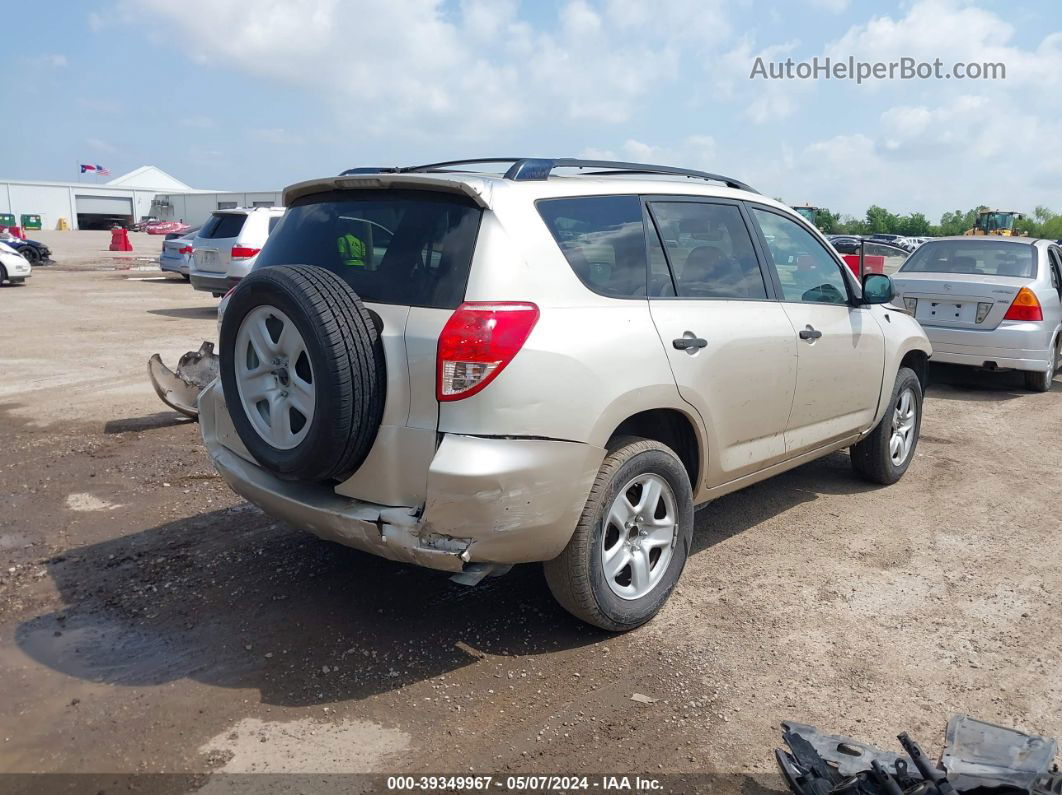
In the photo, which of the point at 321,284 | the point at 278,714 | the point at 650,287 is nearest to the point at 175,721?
the point at 278,714

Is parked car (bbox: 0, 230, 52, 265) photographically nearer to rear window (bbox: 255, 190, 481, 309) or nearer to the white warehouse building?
rear window (bbox: 255, 190, 481, 309)

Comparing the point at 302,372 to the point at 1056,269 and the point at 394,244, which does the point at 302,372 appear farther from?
the point at 1056,269

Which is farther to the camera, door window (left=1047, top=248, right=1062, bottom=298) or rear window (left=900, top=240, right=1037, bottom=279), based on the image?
door window (left=1047, top=248, right=1062, bottom=298)

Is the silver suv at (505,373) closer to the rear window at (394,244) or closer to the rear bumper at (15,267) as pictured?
the rear window at (394,244)

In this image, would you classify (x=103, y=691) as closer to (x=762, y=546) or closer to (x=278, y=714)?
(x=278, y=714)

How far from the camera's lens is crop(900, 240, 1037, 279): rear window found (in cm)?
923

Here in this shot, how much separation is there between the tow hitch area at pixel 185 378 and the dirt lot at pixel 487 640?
111cm

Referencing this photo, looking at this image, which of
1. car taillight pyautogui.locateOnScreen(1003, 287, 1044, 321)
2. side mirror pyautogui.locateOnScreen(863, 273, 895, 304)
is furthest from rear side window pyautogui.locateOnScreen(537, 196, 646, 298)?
car taillight pyautogui.locateOnScreen(1003, 287, 1044, 321)

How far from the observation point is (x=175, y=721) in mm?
3109

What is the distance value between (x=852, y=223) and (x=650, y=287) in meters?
89.5

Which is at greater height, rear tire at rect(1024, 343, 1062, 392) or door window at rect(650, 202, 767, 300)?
door window at rect(650, 202, 767, 300)

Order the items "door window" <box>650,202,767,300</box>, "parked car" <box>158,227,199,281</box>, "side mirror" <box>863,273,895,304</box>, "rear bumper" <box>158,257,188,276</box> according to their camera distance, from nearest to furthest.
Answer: "door window" <box>650,202,767,300</box> → "side mirror" <box>863,273,895,304</box> → "rear bumper" <box>158,257,188,276</box> → "parked car" <box>158,227,199,281</box>

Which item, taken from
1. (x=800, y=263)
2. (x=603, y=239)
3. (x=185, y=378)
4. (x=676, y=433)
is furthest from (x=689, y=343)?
(x=185, y=378)

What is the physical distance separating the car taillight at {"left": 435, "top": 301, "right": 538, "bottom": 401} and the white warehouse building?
72.6m
